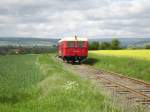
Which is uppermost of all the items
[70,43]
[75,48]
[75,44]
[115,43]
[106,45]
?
[70,43]

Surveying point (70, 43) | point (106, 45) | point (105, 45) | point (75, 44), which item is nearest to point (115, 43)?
point (106, 45)

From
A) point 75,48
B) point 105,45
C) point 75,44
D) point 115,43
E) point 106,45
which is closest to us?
point 75,48

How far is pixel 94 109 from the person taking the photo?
43.5ft

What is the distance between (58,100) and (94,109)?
2745 millimetres

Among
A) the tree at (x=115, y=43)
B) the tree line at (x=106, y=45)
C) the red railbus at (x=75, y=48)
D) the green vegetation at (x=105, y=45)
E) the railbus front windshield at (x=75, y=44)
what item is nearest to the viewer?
the red railbus at (x=75, y=48)

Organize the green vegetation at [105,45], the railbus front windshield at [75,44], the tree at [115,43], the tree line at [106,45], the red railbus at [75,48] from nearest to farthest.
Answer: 1. the red railbus at [75,48]
2. the railbus front windshield at [75,44]
3. the tree line at [106,45]
4. the green vegetation at [105,45]
5. the tree at [115,43]

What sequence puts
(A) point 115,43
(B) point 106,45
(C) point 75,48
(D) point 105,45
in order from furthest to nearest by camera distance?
(A) point 115,43 → (B) point 106,45 → (D) point 105,45 → (C) point 75,48

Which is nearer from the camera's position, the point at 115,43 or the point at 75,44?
the point at 75,44

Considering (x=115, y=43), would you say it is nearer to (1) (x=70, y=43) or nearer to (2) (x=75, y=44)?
(2) (x=75, y=44)

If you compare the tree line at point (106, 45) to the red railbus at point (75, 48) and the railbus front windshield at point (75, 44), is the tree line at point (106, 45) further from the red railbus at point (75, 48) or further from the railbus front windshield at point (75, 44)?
the railbus front windshield at point (75, 44)

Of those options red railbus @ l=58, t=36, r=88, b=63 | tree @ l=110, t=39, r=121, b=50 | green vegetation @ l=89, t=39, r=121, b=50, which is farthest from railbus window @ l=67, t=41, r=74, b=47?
tree @ l=110, t=39, r=121, b=50

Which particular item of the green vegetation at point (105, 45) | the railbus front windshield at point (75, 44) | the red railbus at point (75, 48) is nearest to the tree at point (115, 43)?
the green vegetation at point (105, 45)

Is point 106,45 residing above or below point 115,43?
below

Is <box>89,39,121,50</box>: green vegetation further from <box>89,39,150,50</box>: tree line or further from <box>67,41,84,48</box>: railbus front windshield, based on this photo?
<box>67,41,84,48</box>: railbus front windshield
